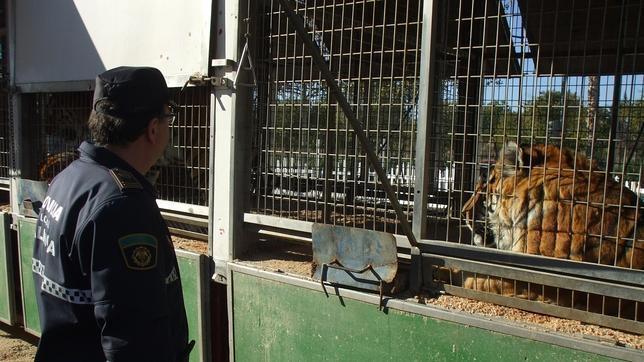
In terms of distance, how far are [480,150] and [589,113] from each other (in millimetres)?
641

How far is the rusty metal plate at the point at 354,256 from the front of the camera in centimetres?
307

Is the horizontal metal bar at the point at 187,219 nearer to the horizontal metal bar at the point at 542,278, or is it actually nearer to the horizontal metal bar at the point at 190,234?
the horizontal metal bar at the point at 190,234

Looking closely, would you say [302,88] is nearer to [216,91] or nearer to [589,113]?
[216,91]

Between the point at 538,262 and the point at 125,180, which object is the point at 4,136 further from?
the point at 538,262

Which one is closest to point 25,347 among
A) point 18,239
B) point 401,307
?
point 18,239

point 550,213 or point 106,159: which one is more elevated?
point 106,159

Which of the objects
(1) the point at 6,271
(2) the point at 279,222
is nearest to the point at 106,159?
(2) the point at 279,222

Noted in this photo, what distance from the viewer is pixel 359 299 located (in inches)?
125

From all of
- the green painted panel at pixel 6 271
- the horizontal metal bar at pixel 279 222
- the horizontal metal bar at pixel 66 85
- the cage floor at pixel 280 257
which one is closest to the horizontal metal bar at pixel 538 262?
the horizontal metal bar at pixel 279 222

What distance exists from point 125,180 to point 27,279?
4.25m

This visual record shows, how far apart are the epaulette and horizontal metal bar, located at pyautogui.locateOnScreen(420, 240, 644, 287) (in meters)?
1.71

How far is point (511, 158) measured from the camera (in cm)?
318

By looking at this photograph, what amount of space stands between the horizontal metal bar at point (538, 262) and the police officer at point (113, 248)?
148 cm

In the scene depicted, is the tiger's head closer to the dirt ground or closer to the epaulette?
the epaulette
